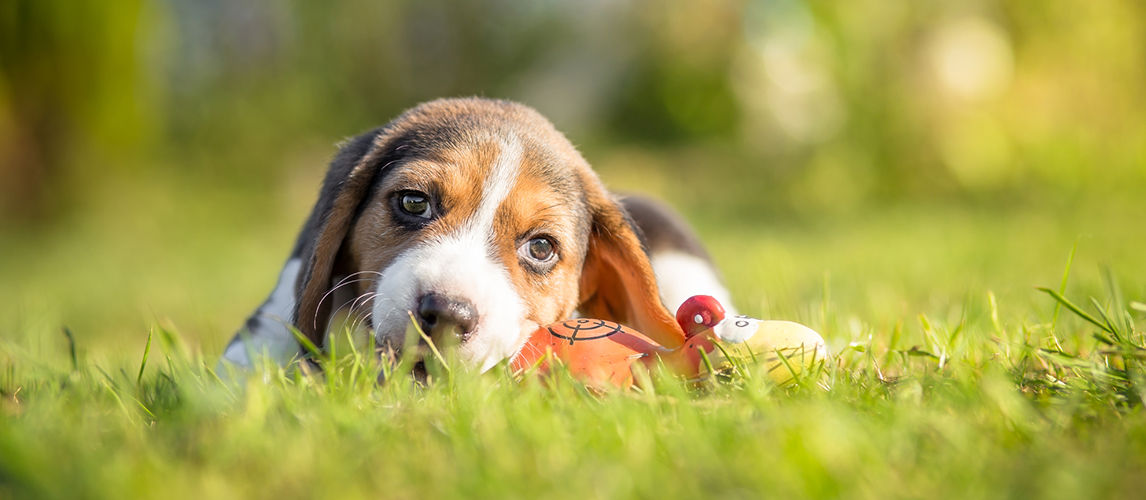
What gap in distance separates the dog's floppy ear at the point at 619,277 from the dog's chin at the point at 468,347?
0.61 metres

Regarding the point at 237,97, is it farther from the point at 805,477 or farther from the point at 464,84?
the point at 805,477

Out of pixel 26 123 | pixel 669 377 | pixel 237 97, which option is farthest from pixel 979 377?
pixel 237 97

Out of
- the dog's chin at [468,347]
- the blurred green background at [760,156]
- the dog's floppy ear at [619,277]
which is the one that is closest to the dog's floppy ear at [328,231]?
the dog's chin at [468,347]

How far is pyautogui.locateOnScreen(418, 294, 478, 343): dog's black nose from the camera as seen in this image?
7.86 feet

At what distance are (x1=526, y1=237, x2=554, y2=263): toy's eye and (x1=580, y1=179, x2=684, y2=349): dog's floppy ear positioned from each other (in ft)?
1.02

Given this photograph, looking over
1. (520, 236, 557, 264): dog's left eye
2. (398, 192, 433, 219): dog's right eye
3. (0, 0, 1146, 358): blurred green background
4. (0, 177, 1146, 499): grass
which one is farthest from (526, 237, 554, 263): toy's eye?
(0, 0, 1146, 358): blurred green background

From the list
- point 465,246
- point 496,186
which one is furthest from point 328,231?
point 496,186

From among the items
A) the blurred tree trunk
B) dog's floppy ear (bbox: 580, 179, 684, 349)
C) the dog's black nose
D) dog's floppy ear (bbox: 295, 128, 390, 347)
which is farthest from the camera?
the blurred tree trunk

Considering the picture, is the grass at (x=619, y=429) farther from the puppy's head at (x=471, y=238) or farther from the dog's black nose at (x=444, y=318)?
the puppy's head at (x=471, y=238)

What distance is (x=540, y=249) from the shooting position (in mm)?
3010

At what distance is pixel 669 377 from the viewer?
2.21 meters

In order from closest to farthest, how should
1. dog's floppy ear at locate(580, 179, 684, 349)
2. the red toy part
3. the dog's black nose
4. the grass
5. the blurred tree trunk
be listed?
the grass < the dog's black nose < the red toy part < dog's floppy ear at locate(580, 179, 684, 349) < the blurred tree trunk

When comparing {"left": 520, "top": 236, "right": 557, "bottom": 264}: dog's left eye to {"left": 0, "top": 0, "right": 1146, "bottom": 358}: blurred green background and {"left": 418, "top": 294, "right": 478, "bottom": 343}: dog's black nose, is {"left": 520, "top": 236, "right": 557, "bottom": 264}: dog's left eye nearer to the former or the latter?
{"left": 418, "top": 294, "right": 478, "bottom": 343}: dog's black nose

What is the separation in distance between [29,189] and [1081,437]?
564 inches
